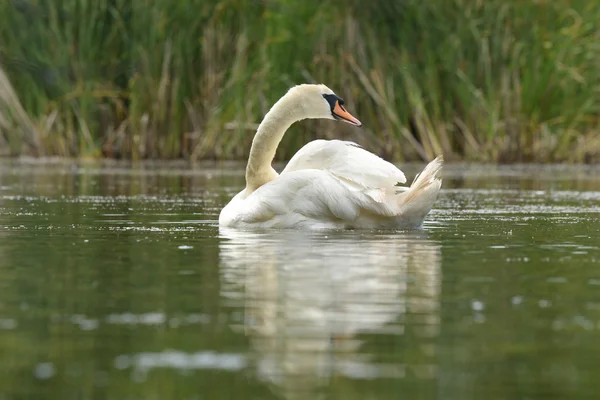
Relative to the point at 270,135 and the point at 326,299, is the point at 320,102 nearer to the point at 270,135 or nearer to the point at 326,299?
the point at 270,135

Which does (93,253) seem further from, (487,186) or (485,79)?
(485,79)

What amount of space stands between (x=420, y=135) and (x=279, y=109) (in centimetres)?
866

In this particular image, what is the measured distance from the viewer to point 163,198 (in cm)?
1403

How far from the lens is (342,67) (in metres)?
19.8

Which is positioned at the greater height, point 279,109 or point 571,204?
point 279,109

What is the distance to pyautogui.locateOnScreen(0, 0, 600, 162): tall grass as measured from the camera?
19.5 metres

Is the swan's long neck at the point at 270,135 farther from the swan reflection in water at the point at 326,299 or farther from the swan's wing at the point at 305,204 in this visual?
the swan reflection in water at the point at 326,299

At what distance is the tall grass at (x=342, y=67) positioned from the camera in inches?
766

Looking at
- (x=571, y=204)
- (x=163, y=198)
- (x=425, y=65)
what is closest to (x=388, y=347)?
(x=571, y=204)

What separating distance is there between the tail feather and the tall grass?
922cm

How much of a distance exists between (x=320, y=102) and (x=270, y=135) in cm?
49

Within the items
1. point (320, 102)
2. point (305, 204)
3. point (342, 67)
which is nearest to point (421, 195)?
point (305, 204)

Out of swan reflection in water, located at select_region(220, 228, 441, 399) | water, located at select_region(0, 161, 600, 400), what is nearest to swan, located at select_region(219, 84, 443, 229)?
water, located at select_region(0, 161, 600, 400)

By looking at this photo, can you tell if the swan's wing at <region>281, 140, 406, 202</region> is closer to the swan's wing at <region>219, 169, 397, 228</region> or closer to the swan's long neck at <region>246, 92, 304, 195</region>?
the swan's wing at <region>219, 169, 397, 228</region>
